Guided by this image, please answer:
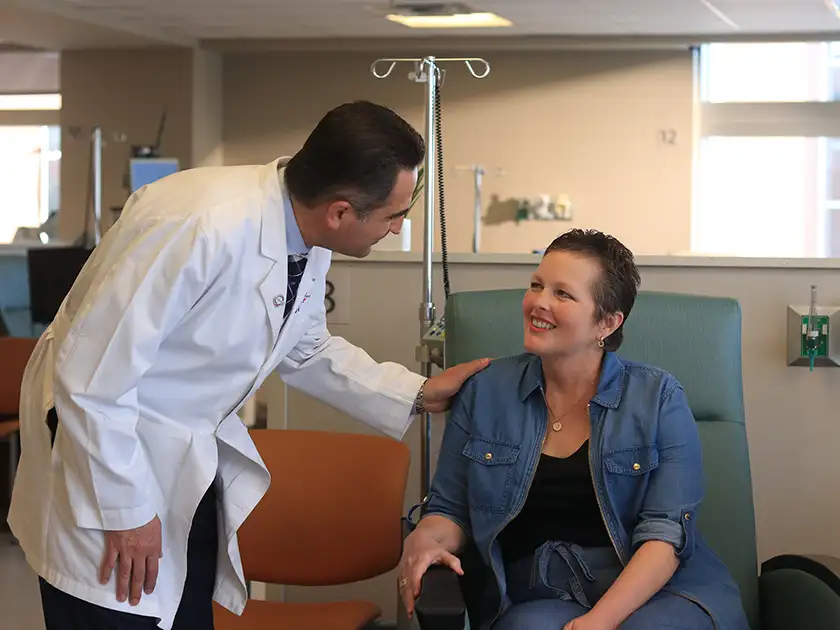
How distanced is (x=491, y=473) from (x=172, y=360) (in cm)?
62

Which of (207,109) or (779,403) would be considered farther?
(207,109)

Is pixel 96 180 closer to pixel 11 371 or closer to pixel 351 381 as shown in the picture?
pixel 11 371

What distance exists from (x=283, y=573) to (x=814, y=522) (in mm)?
1242

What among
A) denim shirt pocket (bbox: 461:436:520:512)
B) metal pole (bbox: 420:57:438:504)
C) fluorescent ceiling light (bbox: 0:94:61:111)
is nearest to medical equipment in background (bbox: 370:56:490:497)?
metal pole (bbox: 420:57:438:504)

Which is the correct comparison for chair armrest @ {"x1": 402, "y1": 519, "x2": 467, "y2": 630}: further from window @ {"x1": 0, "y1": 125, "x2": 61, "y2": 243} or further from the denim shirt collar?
window @ {"x1": 0, "y1": 125, "x2": 61, "y2": 243}

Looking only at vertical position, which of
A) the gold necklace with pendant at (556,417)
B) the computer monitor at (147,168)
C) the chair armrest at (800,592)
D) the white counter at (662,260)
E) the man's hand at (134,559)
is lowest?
the chair armrest at (800,592)

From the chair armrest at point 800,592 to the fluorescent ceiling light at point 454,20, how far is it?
3.92 m

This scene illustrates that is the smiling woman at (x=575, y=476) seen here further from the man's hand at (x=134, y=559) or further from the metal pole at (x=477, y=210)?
the metal pole at (x=477, y=210)

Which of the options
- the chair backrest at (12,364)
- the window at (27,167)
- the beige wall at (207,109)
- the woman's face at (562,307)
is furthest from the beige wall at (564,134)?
the woman's face at (562,307)

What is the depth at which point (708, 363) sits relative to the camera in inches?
82.5

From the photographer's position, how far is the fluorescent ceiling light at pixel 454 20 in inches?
216

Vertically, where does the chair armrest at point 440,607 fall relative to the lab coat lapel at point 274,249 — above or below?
below

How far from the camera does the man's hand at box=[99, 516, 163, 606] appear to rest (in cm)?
155

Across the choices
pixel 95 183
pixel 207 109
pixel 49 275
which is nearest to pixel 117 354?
pixel 49 275
